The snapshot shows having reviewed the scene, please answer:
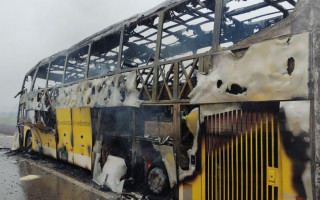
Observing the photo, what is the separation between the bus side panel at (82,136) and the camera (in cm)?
700

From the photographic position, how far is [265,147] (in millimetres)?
3113

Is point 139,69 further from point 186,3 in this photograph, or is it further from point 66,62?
point 66,62

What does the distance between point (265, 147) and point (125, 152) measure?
3.85 m

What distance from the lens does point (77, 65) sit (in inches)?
352

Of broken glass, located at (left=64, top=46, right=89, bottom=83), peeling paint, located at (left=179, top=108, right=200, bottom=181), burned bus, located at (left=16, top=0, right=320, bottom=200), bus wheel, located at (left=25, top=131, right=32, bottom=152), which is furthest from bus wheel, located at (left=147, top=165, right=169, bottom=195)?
bus wheel, located at (left=25, top=131, right=32, bottom=152)

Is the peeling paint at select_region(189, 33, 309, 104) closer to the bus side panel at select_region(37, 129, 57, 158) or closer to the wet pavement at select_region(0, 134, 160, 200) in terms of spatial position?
the wet pavement at select_region(0, 134, 160, 200)

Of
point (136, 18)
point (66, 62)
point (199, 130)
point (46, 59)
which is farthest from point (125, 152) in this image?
point (46, 59)

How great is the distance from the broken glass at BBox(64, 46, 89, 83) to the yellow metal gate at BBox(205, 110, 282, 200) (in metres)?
5.65

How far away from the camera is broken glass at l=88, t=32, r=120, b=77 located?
22.9ft

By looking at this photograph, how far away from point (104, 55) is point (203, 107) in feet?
16.0

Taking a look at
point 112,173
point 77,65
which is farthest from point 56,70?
point 112,173

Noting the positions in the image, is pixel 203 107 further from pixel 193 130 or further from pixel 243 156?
pixel 243 156

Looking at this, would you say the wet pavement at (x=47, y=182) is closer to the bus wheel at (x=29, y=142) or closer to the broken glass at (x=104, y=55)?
the bus wheel at (x=29, y=142)

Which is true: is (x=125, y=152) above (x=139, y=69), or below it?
below
